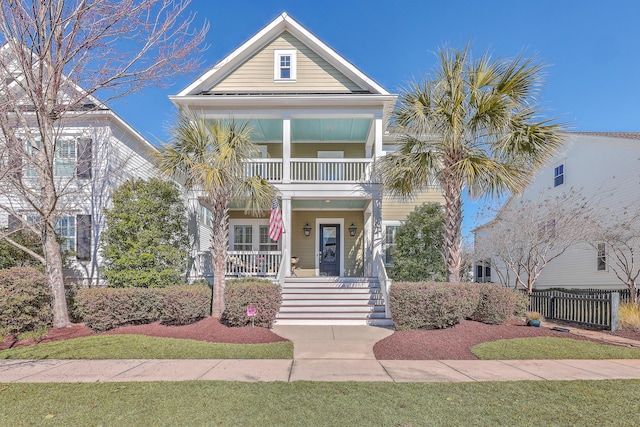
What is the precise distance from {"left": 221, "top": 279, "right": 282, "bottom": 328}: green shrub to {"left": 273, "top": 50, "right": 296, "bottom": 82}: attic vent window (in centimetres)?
858

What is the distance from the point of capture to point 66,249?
11320 millimetres

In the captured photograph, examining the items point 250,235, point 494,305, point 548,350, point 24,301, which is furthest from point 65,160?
point 548,350

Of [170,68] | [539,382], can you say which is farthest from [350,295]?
[170,68]

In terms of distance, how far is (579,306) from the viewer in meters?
9.33

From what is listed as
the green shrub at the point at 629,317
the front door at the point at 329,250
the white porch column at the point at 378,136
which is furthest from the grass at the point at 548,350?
the front door at the point at 329,250

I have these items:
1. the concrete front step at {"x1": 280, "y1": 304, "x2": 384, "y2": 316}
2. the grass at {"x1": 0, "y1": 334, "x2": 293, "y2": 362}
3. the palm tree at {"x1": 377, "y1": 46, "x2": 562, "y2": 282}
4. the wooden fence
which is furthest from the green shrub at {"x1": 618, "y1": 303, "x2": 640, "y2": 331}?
the grass at {"x1": 0, "y1": 334, "x2": 293, "y2": 362}

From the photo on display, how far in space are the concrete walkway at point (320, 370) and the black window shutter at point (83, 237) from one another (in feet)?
19.9

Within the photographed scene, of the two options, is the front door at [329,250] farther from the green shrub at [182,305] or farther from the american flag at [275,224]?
the green shrub at [182,305]

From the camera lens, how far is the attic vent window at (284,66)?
1325 cm

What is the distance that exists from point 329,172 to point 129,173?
7337 mm

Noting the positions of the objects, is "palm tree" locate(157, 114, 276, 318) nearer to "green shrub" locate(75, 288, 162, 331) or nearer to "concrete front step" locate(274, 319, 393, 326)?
"green shrub" locate(75, 288, 162, 331)

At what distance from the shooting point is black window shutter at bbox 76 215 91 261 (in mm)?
11312

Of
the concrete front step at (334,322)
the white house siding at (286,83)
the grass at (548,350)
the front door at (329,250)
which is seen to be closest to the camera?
the grass at (548,350)

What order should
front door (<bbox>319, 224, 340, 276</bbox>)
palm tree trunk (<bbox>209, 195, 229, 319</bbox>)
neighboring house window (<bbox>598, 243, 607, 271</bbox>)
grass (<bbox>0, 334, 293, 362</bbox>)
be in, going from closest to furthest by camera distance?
grass (<bbox>0, 334, 293, 362</bbox>) < palm tree trunk (<bbox>209, 195, 229, 319</bbox>) < neighboring house window (<bbox>598, 243, 607, 271</bbox>) < front door (<bbox>319, 224, 340, 276</bbox>)
